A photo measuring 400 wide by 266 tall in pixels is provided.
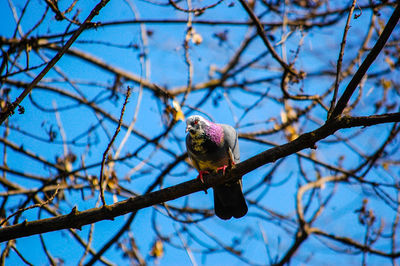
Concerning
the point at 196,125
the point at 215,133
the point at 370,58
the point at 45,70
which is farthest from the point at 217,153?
the point at 45,70

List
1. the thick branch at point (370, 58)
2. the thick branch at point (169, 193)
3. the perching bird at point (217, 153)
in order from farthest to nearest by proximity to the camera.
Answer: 1. the perching bird at point (217, 153)
2. the thick branch at point (169, 193)
3. the thick branch at point (370, 58)

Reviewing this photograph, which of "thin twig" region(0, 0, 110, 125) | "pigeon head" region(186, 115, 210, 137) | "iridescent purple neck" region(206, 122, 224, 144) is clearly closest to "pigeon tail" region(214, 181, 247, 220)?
"iridescent purple neck" region(206, 122, 224, 144)

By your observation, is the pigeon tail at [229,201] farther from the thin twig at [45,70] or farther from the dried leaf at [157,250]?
the thin twig at [45,70]

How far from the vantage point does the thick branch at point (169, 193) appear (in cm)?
273

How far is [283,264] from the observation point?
4535 millimetres

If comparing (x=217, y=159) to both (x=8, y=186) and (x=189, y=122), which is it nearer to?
(x=189, y=122)

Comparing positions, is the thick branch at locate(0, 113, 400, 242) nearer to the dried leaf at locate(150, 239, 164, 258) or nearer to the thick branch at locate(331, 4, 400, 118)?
the thick branch at locate(331, 4, 400, 118)

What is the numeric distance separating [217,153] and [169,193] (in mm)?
1060

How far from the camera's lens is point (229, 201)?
167 inches

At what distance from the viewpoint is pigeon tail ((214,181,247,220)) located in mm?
4172

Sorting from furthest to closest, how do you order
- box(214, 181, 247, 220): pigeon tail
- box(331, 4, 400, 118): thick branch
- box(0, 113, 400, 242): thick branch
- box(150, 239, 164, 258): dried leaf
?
box(150, 239, 164, 258): dried leaf
box(214, 181, 247, 220): pigeon tail
box(0, 113, 400, 242): thick branch
box(331, 4, 400, 118): thick branch

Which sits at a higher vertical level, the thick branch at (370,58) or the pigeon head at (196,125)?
the pigeon head at (196,125)

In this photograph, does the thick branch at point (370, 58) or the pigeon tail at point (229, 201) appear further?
the pigeon tail at point (229, 201)

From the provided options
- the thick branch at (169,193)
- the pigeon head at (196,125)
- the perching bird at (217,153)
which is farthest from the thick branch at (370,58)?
the pigeon head at (196,125)
